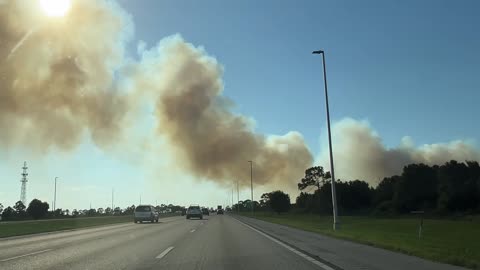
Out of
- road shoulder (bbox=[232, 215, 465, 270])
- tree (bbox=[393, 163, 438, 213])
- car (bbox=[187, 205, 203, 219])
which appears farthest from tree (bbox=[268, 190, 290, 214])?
road shoulder (bbox=[232, 215, 465, 270])

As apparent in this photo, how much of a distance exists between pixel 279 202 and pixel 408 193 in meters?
43.7

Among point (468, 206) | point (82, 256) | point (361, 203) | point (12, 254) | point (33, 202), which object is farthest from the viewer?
point (361, 203)

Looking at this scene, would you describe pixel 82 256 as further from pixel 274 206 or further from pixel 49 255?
pixel 274 206

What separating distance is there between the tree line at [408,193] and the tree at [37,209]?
60.5 metres

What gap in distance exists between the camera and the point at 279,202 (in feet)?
464

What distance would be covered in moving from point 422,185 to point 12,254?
102937 millimetres

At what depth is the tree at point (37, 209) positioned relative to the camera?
361 feet

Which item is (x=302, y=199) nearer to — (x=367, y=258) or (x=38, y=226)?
(x=38, y=226)

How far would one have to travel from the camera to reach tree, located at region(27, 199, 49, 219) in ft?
361

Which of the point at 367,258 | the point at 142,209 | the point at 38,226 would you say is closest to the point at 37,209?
the point at 142,209

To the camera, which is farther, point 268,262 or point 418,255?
point 418,255

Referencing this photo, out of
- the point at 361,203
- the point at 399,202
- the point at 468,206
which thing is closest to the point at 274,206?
the point at 361,203

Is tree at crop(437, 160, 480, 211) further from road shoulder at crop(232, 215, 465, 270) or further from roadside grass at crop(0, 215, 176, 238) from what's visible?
road shoulder at crop(232, 215, 465, 270)

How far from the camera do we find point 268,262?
13.8 meters
